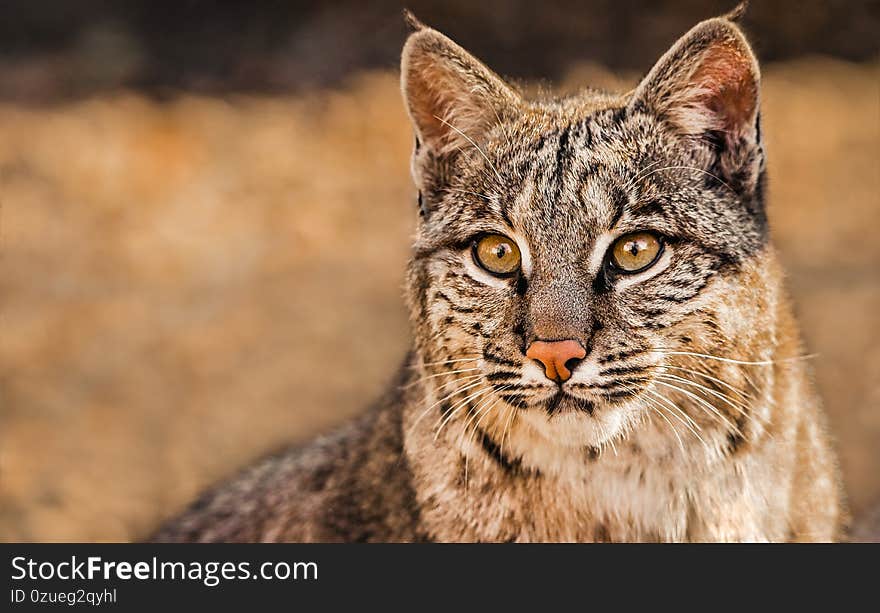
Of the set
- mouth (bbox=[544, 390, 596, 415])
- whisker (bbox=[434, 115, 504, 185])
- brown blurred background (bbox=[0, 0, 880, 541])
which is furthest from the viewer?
brown blurred background (bbox=[0, 0, 880, 541])

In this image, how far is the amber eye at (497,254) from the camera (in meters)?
3.39

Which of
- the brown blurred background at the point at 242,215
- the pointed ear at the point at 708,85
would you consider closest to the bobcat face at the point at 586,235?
the pointed ear at the point at 708,85

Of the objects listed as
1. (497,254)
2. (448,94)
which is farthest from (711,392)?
(448,94)

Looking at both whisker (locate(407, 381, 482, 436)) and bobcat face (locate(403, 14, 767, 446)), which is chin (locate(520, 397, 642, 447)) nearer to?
bobcat face (locate(403, 14, 767, 446))

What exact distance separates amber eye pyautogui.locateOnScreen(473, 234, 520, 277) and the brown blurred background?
287cm

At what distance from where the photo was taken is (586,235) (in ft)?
10.7

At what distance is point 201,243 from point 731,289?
6.06 m

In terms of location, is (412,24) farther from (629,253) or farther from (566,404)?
(566,404)

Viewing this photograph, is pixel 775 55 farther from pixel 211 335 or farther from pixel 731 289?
pixel 211 335

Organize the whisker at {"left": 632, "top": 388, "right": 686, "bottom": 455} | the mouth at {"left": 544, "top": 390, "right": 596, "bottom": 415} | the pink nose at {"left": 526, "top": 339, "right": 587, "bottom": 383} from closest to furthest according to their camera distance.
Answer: the pink nose at {"left": 526, "top": 339, "right": 587, "bottom": 383}
the mouth at {"left": 544, "top": 390, "right": 596, "bottom": 415}
the whisker at {"left": 632, "top": 388, "right": 686, "bottom": 455}

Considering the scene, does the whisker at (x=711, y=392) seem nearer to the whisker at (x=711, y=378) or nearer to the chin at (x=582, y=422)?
the whisker at (x=711, y=378)

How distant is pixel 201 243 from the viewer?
28.2ft

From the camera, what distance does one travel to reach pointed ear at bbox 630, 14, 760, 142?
3.29 metres

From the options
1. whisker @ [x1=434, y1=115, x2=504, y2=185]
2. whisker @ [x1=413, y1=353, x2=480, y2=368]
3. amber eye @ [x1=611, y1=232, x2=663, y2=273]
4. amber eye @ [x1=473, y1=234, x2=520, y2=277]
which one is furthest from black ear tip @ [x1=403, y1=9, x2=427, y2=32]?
whisker @ [x1=413, y1=353, x2=480, y2=368]
